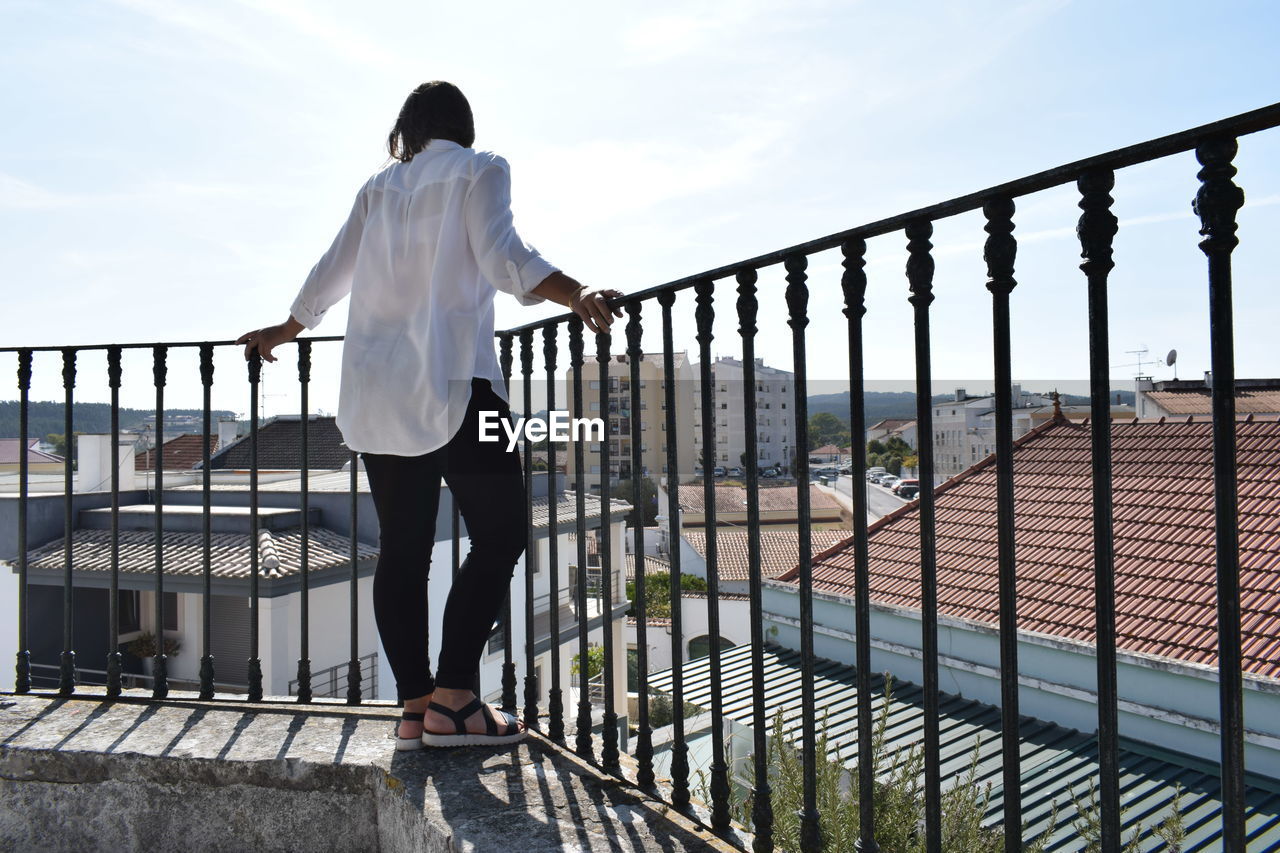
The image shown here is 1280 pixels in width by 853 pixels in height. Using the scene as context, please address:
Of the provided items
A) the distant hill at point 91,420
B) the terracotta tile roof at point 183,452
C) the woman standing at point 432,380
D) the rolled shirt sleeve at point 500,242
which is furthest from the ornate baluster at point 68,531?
the terracotta tile roof at point 183,452

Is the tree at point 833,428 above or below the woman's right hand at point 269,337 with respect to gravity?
below

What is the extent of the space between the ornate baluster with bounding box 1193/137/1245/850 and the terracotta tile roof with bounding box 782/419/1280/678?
493 cm

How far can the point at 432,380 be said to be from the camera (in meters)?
1.68

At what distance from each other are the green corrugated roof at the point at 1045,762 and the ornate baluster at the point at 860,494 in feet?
8.47

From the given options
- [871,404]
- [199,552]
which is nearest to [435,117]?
[871,404]

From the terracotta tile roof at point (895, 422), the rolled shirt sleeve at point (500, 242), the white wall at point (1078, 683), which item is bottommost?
the white wall at point (1078, 683)

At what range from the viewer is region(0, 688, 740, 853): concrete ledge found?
1692 millimetres

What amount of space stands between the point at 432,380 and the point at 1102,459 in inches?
47.2

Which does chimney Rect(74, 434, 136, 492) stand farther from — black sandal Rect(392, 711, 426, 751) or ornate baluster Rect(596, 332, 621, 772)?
ornate baluster Rect(596, 332, 621, 772)

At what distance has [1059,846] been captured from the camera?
468 centimetres

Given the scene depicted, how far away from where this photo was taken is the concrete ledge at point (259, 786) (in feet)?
5.55

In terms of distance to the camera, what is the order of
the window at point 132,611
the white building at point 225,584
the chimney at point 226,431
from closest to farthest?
1. the white building at point 225,584
2. the window at point 132,611
3. the chimney at point 226,431

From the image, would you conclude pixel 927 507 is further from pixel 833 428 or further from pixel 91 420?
pixel 91 420

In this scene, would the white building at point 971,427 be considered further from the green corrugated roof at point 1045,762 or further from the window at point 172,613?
the window at point 172,613
